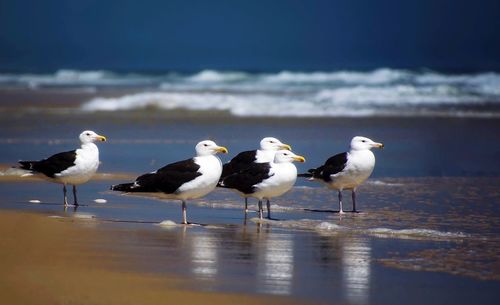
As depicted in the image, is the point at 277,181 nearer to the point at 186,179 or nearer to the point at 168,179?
the point at 186,179

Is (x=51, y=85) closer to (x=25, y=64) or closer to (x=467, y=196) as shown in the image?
(x=25, y=64)

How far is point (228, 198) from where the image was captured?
11.8 m

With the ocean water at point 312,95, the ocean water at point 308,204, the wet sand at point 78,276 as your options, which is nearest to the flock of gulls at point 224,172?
the ocean water at point 308,204

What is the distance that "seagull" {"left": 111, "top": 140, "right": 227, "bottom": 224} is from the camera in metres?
10.0

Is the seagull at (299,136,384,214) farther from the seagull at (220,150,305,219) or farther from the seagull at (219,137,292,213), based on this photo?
the seagull at (220,150,305,219)

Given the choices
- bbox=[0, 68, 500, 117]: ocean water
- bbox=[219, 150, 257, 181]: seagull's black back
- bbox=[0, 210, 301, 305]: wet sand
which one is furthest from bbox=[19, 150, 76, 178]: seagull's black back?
bbox=[0, 68, 500, 117]: ocean water

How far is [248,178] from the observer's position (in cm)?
1044

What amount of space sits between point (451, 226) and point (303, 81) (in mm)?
30269

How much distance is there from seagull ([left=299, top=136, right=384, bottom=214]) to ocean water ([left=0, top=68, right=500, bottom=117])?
38.7 feet

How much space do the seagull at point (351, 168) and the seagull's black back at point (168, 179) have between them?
1.74 meters

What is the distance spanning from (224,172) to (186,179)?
132 cm

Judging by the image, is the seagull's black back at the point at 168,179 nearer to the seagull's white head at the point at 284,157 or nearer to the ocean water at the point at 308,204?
the ocean water at the point at 308,204

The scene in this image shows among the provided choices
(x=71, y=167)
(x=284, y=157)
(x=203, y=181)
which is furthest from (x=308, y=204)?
(x=71, y=167)

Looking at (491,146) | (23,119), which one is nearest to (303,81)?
(23,119)
